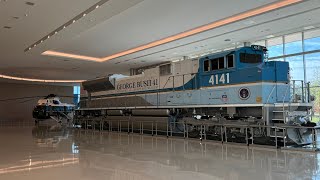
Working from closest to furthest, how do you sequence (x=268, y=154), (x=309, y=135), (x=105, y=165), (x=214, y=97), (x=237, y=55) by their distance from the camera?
1. (x=105, y=165)
2. (x=268, y=154)
3. (x=309, y=135)
4. (x=237, y=55)
5. (x=214, y=97)

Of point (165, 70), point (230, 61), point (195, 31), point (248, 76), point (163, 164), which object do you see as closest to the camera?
point (163, 164)

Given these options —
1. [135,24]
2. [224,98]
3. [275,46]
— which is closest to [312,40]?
[275,46]

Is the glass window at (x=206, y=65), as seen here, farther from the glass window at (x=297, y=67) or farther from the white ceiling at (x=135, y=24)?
the glass window at (x=297, y=67)

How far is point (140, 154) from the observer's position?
8.38 metres

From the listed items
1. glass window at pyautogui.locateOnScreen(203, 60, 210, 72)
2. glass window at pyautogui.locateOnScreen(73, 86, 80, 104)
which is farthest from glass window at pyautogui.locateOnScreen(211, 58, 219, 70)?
glass window at pyautogui.locateOnScreen(73, 86, 80, 104)

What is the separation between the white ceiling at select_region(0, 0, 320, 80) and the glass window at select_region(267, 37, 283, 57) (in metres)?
1.99

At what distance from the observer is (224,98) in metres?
10.5

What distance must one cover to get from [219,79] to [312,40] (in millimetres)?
7763

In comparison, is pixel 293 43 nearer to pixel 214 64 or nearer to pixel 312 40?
pixel 312 40

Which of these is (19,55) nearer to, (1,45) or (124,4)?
(1,45)

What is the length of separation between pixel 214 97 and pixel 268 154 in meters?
3.45

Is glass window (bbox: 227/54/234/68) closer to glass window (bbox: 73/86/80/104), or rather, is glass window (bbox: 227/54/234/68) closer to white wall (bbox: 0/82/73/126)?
glass window (bbox: 73/86/80/104)

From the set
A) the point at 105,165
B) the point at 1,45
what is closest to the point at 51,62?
the point at 1,45

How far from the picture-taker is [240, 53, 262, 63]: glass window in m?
10.3
